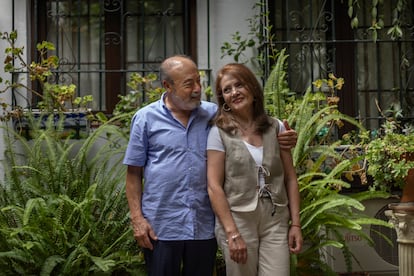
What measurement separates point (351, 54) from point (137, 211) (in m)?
3.70

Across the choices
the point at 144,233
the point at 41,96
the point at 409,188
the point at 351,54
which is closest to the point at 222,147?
the point at 144,233

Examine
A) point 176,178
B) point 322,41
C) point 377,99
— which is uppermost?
point 322,41

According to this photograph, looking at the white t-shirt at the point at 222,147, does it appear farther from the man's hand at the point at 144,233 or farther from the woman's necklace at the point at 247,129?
the man's hand at the point at 144,233

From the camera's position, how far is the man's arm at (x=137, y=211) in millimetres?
3951

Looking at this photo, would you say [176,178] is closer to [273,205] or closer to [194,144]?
[194,144]

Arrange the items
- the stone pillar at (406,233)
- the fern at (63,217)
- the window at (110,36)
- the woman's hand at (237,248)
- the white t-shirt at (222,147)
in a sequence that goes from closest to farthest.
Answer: the woman's hand at (237,248), the white t-shirt at (222,147), the fern at (63,217), the stone pillar at (406,233), the window at (110,36)

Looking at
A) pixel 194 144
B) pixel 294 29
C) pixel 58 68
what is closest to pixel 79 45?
pixel 58 68

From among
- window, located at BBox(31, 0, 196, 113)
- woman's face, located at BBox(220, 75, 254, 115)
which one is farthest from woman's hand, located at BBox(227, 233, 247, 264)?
window, located at BBox(31, 0, 196, 113)

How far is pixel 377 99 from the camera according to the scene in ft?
23.2

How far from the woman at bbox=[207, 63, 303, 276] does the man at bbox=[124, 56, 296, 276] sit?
102mm

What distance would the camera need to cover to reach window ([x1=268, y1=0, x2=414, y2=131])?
7.01 metres

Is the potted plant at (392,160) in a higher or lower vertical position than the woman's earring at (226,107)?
lower

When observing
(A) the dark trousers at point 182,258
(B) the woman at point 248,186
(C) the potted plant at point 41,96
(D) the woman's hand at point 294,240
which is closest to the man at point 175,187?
(A) the dark trousers at point 182,258

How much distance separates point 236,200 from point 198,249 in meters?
0.34
